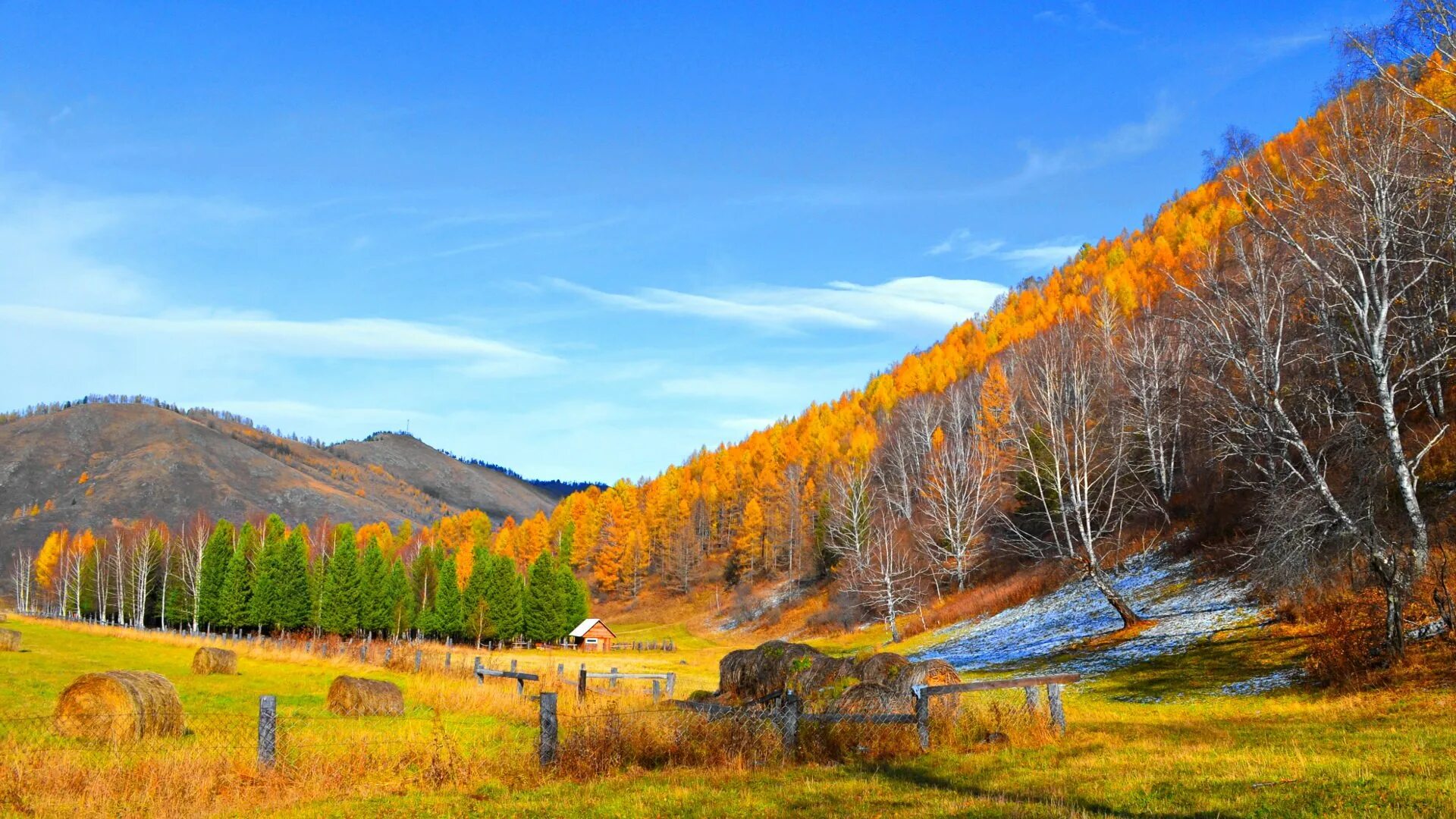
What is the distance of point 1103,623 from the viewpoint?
111 ft

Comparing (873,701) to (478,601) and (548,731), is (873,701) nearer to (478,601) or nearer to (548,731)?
(548,731)

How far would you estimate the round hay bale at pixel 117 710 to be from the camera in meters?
16.2

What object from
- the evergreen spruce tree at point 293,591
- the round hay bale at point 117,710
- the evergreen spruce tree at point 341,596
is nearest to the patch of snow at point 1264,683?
the round hay bale at point 117,710

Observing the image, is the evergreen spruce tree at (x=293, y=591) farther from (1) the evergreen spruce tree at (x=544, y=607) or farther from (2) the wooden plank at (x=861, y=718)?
(2) the wooden plank at (x=861, y=718)

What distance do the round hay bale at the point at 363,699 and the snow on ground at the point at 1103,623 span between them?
1899 centimetres

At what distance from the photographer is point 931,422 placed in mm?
91500

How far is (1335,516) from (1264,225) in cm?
703

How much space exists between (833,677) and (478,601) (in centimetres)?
6820

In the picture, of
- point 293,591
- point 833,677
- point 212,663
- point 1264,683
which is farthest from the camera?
point 293,591

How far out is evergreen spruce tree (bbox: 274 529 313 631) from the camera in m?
80.2

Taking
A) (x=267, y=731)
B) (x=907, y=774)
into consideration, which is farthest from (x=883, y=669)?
(x=267, y=731)

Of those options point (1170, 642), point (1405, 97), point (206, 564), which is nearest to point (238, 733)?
point (1170, 642)

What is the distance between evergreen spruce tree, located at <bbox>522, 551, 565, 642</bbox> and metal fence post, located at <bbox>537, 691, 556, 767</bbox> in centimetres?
7627

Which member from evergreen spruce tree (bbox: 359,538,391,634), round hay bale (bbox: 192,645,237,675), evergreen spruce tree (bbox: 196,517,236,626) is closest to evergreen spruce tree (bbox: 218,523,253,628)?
evergreen spruce tree (bbox: 196,517,236,626)
